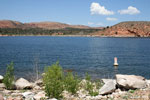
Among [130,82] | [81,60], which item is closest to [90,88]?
[130,82]

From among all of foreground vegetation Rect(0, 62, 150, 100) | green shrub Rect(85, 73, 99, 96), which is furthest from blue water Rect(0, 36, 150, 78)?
green shrub Rect(85, 73, 99, 96)

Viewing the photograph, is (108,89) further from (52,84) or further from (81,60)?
(81,60)

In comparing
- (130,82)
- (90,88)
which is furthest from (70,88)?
(130,82)

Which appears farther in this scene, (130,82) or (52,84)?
(130,82)

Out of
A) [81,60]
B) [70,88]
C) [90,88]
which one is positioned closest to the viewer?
[70,88]

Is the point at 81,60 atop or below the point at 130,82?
below

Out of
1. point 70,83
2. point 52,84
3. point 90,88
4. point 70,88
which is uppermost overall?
point 52,84

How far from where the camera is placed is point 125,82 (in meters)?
16.4

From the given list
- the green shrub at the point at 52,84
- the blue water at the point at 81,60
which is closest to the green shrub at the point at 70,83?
the green shrub at the point at 52,84

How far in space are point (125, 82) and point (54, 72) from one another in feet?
17.8

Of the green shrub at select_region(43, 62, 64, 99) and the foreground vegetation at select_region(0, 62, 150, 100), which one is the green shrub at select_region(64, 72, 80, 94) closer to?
the foreground vegetation at select_region(0, 62, 150, 100)

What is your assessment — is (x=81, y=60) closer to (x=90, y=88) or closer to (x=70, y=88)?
(x=90, y=88)

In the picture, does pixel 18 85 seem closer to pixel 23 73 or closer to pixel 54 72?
pixel 54 72

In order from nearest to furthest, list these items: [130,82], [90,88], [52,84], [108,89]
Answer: [52,84] → [108,89] → [130,82] → [90,88]
